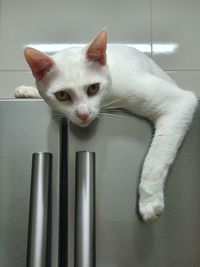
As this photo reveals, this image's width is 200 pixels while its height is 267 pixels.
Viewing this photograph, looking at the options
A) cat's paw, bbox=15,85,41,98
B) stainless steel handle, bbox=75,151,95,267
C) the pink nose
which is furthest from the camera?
cat's paw, bbox=15,85,41,98

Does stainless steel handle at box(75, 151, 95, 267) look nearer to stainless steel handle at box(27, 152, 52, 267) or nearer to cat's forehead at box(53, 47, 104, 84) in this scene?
stainless steel handle at box(27, 152, 52, 267)

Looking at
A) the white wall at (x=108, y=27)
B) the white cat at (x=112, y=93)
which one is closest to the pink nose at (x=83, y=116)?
the white cat at (x=112, y=93)

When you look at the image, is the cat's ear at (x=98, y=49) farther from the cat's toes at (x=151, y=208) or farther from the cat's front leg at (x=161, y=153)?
the cat's toes at (x=151, y=208)

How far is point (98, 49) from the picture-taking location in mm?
878

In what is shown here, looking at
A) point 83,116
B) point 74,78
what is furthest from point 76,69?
point 83,116

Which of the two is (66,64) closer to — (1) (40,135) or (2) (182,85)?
(1) (40,135)

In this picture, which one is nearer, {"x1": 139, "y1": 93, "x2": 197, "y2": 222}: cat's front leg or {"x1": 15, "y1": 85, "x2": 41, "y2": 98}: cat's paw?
{"x1": 139, "y1": 93, "x2": 197, "y2": 222}: cat's front leg

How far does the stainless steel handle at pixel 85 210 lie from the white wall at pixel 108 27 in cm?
78

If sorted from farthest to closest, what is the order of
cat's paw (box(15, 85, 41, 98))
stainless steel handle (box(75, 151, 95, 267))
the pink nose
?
cat's paw (box(15, 85, 41, 98)) → the pink nose → stainless steel handle (box(75, 151, 95, 267))

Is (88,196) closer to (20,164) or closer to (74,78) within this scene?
(20,164)

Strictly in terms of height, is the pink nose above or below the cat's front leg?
above

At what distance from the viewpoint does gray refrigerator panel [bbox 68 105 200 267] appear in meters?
0.72

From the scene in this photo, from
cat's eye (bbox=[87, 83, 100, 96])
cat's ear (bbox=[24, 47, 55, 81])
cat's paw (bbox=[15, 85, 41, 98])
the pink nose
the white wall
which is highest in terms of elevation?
the white wall

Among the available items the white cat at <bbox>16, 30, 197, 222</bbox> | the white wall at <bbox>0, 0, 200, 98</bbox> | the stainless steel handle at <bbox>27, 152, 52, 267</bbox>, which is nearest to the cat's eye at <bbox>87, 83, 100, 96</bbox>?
the white cat at <bbox>16, 30, 197, 222</bbox>
